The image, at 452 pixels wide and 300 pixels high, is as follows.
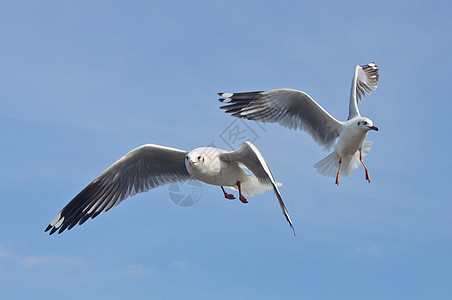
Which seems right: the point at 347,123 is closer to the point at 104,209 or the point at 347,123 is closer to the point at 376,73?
the point at 376,73

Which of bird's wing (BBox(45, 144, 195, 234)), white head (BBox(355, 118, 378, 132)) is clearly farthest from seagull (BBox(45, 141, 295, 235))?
white head (BBox(355, 118, 378, 132))

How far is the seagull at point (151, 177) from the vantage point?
643cm

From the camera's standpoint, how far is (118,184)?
24.2 feet

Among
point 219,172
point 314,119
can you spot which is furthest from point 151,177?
point 314,119

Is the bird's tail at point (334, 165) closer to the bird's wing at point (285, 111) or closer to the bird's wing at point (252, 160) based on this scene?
the bird's wing at point (285, 111)

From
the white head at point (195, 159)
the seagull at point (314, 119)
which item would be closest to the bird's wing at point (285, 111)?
the seagull at point (314, 119)

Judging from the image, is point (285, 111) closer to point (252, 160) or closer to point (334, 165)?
point (334, 165)

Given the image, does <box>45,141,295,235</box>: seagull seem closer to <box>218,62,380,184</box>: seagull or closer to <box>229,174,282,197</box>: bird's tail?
<box>229,174,282,197</box>: bird's tail

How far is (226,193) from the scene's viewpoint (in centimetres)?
699

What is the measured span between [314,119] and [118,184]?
2.91m

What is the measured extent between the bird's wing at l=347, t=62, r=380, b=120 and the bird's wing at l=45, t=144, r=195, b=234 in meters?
2.96

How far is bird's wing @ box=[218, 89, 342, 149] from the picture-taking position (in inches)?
314

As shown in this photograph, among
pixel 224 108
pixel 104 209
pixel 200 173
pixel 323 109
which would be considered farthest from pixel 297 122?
pixel 104 209

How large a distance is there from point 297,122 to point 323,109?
1.49 ft
